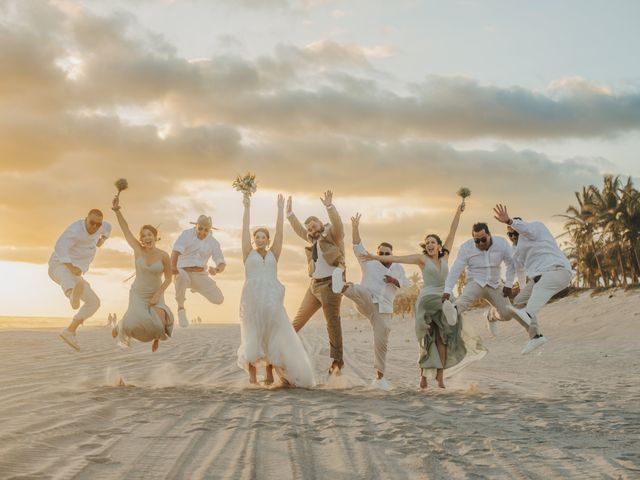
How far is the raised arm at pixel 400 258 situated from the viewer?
9.58m

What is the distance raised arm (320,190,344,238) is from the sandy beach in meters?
2.19

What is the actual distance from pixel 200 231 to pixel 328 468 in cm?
755

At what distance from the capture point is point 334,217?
987 cm

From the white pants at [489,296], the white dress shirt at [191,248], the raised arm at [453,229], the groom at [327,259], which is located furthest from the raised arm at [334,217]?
the white dress shirt at [191,248]

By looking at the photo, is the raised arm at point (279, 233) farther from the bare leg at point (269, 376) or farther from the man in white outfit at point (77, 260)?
the man in white outfit at point (77, 260)

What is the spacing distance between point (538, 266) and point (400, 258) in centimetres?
281

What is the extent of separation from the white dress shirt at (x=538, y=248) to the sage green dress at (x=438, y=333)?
5.72 ft

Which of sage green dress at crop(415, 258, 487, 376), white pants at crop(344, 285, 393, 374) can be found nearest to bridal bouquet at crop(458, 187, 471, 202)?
sage green dress at crop(415, 258, 487, 376)

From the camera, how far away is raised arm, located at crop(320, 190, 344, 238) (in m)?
9.87

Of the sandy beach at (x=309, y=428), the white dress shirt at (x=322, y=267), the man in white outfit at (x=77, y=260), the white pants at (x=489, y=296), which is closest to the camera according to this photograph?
the sandy beach at (x=309, y=428)

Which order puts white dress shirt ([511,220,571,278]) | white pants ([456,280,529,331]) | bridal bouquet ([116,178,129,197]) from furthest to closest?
white pants ([456,280,529,331]) < white dress shirt ([511,220,571,278]) < bridal bouquet ([116,178,129,197])

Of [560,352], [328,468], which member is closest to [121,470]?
[328,468]

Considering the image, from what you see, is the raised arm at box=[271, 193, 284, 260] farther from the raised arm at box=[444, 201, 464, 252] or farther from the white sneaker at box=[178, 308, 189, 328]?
the white sneaker at box=[178, 308, 189, 328]

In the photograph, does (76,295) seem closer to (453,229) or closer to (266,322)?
(266,322)
